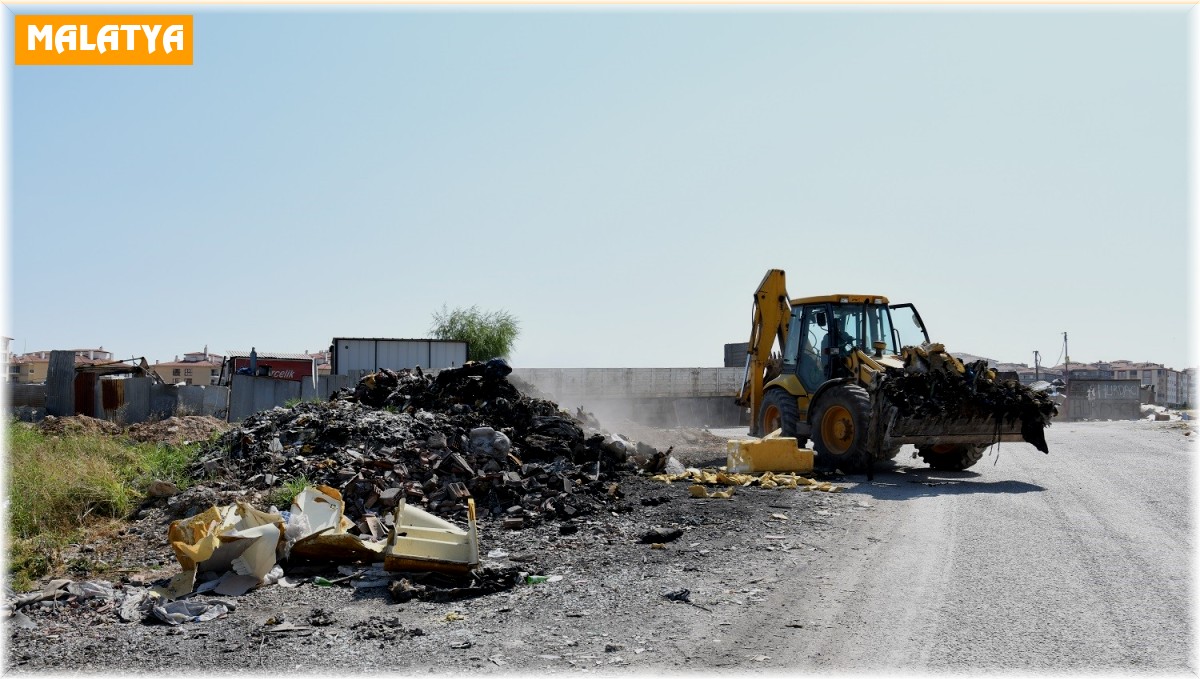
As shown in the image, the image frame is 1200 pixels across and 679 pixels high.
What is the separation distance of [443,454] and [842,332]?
6.55 metres

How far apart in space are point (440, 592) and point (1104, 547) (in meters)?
5.39

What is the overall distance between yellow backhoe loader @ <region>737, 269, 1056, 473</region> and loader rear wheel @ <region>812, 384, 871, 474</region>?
0.6 inches

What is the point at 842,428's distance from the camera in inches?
491

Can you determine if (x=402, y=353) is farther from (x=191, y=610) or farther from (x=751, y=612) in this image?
(x=751, y=612)

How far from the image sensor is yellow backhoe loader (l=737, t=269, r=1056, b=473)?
465 inches

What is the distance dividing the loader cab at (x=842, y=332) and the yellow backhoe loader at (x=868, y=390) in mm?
15

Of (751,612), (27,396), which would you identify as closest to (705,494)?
(751,612)

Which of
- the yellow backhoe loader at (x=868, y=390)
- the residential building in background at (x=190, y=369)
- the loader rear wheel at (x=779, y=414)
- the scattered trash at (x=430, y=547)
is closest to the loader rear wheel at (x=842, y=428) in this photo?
the yellow backhoe loader at (x=868, y=390)

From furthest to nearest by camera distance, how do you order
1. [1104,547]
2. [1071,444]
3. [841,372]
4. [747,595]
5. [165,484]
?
[1071,444] → [841,372] → [165,484] → [1104,547] → [747,595]

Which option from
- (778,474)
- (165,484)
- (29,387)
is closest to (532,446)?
(778,474)

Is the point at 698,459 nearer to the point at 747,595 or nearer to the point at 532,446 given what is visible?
the point at 532,446

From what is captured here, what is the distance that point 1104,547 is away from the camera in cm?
742

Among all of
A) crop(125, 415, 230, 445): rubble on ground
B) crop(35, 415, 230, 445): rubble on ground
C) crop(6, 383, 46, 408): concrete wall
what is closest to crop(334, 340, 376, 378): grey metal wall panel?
crop(6, 383, 46, 408): concrete wall

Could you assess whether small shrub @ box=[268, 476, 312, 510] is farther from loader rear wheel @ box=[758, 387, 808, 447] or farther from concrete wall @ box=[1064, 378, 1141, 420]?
concrete wall @ box=[1064, 378, 1141, 420]
